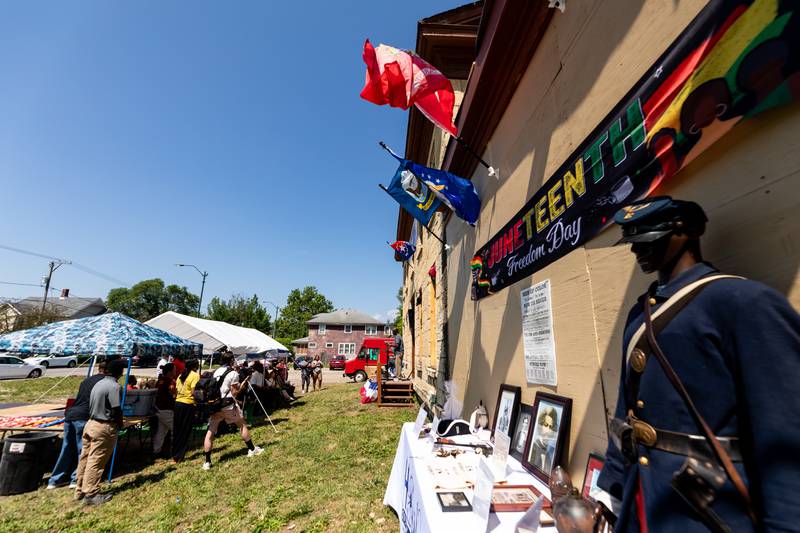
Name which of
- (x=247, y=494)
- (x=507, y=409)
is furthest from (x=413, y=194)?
(x=247, y=494)

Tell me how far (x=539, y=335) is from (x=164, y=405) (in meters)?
8.74

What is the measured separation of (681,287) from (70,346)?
32.3ft

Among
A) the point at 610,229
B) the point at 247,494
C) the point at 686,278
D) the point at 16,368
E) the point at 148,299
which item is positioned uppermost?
the point at 148,299

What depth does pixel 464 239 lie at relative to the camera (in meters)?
6.10

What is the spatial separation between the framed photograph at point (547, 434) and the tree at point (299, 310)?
57493 mm

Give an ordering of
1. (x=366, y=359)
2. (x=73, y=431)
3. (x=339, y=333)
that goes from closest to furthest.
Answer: (x=73, y=431)
(x=366, y=359)
(x=339, y=333)

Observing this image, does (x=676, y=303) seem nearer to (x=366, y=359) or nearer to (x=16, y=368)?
(x=366, y=359)

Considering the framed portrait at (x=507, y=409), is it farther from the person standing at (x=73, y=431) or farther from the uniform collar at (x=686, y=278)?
the person standing at (x=73, y=431)

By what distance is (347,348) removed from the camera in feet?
158

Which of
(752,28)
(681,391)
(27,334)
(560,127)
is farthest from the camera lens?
(27,334)

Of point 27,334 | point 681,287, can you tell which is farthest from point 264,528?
point 27,334

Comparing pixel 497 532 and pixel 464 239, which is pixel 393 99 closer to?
pixel 464 239

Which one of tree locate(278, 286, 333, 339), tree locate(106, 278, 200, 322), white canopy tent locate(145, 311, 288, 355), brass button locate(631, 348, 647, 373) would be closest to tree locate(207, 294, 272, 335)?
tree locate(278, 286, 333, 339)

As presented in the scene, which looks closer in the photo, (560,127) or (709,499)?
(709,499)
